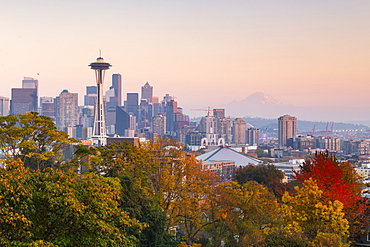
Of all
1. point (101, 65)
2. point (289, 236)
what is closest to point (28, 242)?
point (289, 236)

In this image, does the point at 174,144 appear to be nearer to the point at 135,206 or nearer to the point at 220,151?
the point at 135,206

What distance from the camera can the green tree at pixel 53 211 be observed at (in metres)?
11.9

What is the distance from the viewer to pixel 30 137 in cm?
2450

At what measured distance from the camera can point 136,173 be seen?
24.0 metres

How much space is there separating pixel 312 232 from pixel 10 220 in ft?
52.6

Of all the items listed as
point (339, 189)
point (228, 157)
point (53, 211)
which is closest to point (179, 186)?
point (339, 189)

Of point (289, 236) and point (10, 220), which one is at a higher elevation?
point (10, 220)

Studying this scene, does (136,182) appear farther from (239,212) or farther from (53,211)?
(53,211)

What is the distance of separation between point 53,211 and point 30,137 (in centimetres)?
1250

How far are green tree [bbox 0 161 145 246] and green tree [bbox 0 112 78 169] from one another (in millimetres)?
8499

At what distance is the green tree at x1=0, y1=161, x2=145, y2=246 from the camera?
1195 centimetres

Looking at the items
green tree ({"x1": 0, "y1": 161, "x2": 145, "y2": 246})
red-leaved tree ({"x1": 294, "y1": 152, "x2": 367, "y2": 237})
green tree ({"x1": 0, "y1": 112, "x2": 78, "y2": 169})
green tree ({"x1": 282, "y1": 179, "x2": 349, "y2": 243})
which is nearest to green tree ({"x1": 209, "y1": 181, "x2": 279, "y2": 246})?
green tree ({"x1": 282, "y1": 179, "x2": 349, "y2": 243})

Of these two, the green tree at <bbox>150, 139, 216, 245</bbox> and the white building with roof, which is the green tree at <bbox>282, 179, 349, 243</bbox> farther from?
the white building with roof

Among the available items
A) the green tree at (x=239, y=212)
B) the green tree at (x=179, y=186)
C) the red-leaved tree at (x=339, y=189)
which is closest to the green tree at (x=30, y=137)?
the green tree at (x=179, y=186)
